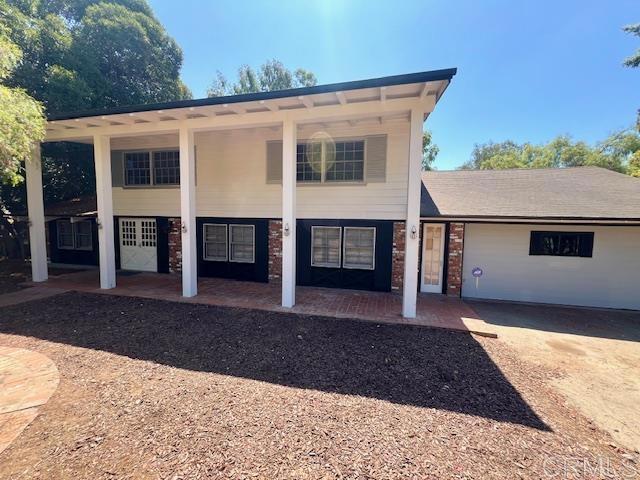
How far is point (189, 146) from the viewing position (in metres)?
7.48

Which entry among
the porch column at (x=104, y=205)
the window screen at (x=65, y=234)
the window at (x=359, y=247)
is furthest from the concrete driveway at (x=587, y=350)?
the window screen at (x=65, y=234)

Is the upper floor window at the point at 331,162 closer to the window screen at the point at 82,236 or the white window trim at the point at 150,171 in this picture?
the white window trim at the point at 150,171

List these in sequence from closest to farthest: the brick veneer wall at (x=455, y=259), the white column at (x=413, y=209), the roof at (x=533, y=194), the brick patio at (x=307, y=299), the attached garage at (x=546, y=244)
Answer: the white column at (x=413, y=209) → the brick patio at (x=307, y=299) → the roof at (x=533, y=194) → the attached garage at (x=546, y=244) → the brick veneer wall at (x=455, y=259)

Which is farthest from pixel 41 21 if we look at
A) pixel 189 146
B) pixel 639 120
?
pixel 639 120

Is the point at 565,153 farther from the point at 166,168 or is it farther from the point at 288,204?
the point at 166,168

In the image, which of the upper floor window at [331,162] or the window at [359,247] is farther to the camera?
the window at [359,247]

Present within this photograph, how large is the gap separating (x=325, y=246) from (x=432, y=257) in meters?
3.32

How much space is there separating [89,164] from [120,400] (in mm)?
14208

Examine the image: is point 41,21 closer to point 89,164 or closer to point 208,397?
point 89,164

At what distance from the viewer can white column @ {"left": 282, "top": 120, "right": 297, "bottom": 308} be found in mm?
6688

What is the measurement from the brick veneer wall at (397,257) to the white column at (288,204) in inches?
127

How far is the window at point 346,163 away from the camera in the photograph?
8.48 m

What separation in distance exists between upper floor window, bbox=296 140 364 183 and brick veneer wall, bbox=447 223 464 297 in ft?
10.4

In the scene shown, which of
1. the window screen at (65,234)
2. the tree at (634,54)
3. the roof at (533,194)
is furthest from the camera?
the tree at (634,54)
